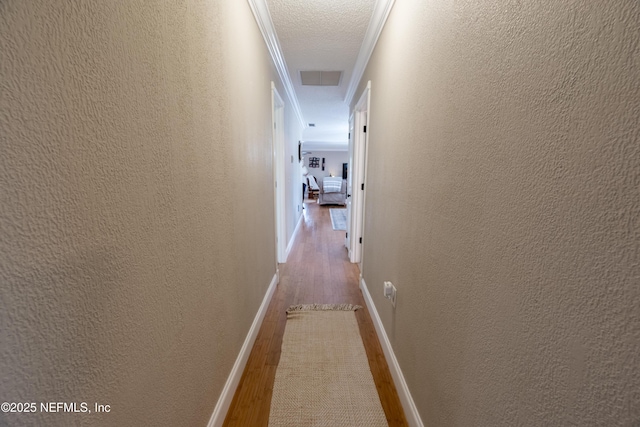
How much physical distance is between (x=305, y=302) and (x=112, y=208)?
6.75 feet

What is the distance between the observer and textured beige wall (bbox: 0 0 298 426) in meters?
0.41

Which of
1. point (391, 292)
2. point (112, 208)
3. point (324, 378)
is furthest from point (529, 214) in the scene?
point (324, 378)

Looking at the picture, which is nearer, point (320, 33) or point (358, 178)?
point (320, 33)

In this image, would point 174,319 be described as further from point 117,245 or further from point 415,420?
point 415,420

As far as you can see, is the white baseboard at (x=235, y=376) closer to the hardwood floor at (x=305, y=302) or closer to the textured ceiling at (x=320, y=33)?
the hardwood floor at (x=305, y=302)

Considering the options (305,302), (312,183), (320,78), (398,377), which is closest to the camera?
(398,377)

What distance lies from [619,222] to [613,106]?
0.60 feet

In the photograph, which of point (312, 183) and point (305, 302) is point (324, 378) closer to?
point (305, 302)

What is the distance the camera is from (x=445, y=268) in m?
0.93

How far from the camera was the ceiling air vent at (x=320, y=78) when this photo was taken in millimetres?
3002

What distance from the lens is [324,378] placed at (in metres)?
1.52

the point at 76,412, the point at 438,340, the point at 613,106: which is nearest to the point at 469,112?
the point at 613,106

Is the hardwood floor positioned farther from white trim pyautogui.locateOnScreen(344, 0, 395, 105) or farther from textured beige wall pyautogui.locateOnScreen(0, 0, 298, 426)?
white trim pyautogui.locateOnScreen(344, 0, 395, 105)

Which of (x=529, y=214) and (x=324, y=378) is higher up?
(x=529, y=214)
